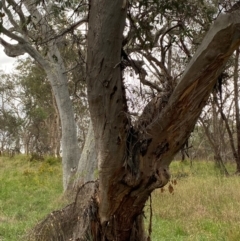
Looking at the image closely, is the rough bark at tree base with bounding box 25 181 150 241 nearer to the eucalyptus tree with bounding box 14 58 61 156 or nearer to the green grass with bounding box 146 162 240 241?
the green grass with bounding box 146 162 240 241

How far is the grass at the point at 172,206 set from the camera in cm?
750

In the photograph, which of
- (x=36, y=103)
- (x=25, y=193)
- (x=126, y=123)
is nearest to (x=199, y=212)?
(x=126, y=123)

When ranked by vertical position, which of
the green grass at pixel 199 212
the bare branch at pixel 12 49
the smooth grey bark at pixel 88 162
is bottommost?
the green grass at pixel 199 212

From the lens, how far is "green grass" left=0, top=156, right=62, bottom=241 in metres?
8.35

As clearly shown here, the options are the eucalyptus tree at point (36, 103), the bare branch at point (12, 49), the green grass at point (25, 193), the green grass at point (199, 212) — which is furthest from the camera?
the eucalyptus tree at point (36, 103)

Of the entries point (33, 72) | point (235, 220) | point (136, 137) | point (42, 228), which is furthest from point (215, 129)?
point (136, 137)

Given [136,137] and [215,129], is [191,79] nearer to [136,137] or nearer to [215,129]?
[136,137]

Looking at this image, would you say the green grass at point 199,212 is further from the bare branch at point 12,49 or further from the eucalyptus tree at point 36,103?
the eucalyptus tree at point 36,103

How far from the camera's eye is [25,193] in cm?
1266

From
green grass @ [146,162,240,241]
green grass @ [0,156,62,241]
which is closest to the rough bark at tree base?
green grass @ [0,156,62,241]

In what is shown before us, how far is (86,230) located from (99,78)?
1840 millimetres

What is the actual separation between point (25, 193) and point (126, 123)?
29.9 ft

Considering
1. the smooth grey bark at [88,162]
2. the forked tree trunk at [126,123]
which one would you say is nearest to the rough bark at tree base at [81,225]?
the forked tree trunk at [126,123]

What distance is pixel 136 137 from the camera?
13.8 feet
